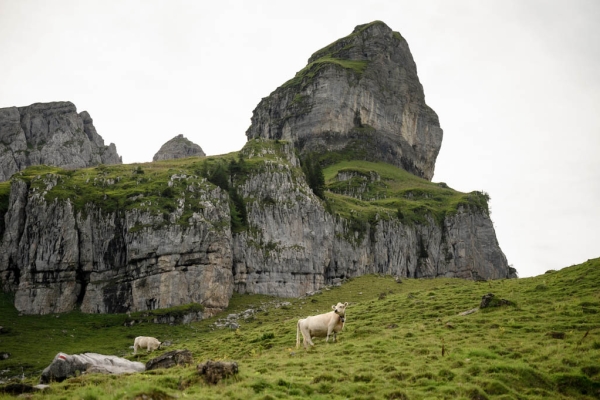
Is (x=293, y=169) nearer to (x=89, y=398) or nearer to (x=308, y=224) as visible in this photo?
(x=308, y=224)

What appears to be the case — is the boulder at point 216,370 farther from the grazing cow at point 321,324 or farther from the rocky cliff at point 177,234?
the rocky cliff at point 177,234

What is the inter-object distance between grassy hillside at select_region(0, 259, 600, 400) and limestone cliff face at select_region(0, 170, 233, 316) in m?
50.3

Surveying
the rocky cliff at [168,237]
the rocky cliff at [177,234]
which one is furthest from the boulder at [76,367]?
the rocky cliff at [168,237]

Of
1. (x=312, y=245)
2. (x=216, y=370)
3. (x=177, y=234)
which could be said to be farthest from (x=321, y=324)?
(x=312, y=245)

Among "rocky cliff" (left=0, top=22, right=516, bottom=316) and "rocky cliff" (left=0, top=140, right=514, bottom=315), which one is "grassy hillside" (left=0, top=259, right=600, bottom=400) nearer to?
"rocky cliff" (left=0, top=140, right=514, bottom=315)

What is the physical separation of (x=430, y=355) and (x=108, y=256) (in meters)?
85.6

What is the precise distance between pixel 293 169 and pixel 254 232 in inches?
893

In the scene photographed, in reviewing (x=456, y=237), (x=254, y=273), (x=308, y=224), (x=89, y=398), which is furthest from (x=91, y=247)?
(x=456, y=237)

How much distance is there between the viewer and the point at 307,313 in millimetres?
79250

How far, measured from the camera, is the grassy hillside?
22.1 m

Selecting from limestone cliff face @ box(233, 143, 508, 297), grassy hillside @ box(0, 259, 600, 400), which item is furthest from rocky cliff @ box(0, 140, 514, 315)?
grassy hillside @ box(0, 259, 600, 400)

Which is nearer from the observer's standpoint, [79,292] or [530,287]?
[530,287]

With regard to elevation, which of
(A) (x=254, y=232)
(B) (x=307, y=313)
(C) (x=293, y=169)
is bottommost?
(B) (x=307, y=313)

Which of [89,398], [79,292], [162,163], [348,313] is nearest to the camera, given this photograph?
[89,398]
